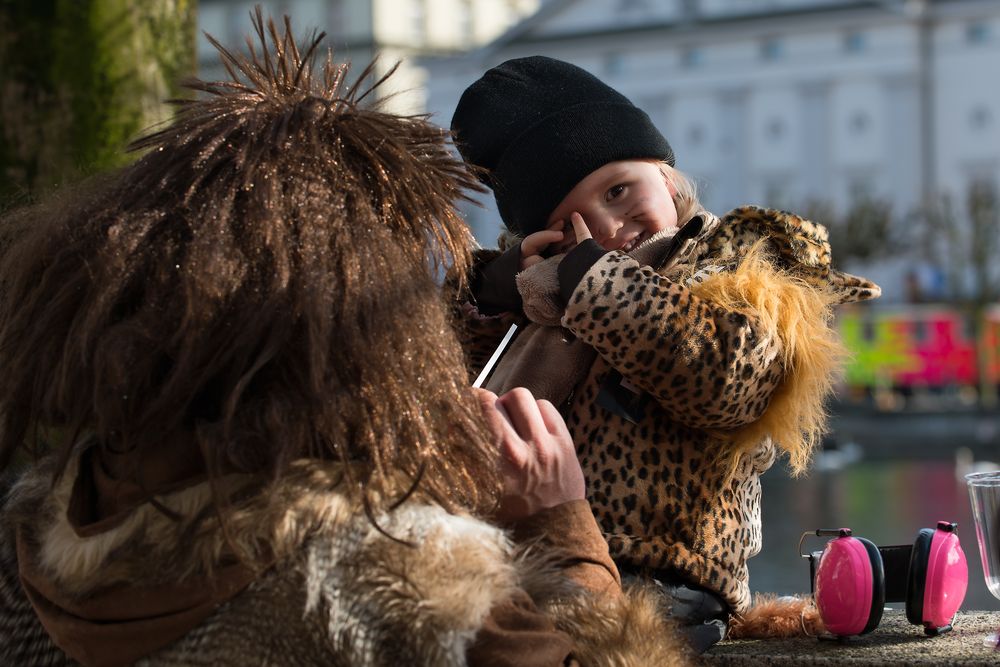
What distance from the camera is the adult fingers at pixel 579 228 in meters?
2.27

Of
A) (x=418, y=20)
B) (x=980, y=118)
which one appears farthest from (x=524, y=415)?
(x=418, y=20)

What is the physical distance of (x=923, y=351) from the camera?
32.7m

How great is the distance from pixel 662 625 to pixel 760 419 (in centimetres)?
59

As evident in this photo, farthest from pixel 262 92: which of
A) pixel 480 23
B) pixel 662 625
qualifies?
pixel 480 23

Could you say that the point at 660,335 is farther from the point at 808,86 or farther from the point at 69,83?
the point at 808,86

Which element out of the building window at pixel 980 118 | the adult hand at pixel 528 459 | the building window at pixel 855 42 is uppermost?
the adult hand at pixel 528 459

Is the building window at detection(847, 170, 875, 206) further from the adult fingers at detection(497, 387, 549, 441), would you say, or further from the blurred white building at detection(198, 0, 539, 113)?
the adult fingers at detection(497, 387, 549, 441)

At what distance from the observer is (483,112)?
2441mm

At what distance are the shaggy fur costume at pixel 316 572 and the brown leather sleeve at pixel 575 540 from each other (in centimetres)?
12

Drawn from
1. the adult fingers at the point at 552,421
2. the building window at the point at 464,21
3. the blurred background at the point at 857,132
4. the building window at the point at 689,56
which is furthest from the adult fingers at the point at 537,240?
the building window at the point at 464,21

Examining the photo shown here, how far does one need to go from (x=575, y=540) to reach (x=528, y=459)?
0.12 meters

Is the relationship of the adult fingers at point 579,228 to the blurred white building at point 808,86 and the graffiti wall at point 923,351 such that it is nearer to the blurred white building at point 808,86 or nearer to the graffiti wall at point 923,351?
the graffiti wall at point 923,351

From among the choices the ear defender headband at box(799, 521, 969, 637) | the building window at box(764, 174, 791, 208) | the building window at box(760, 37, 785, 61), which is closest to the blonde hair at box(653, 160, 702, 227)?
the ear defender headband at box(799, 521, 969, 637)

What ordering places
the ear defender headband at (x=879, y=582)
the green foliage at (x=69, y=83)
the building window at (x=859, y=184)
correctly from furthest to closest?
the building window at (x=859, y=184), the green foliage at (x=69, y=83), the ear defender headband at (x=879, y=582)
